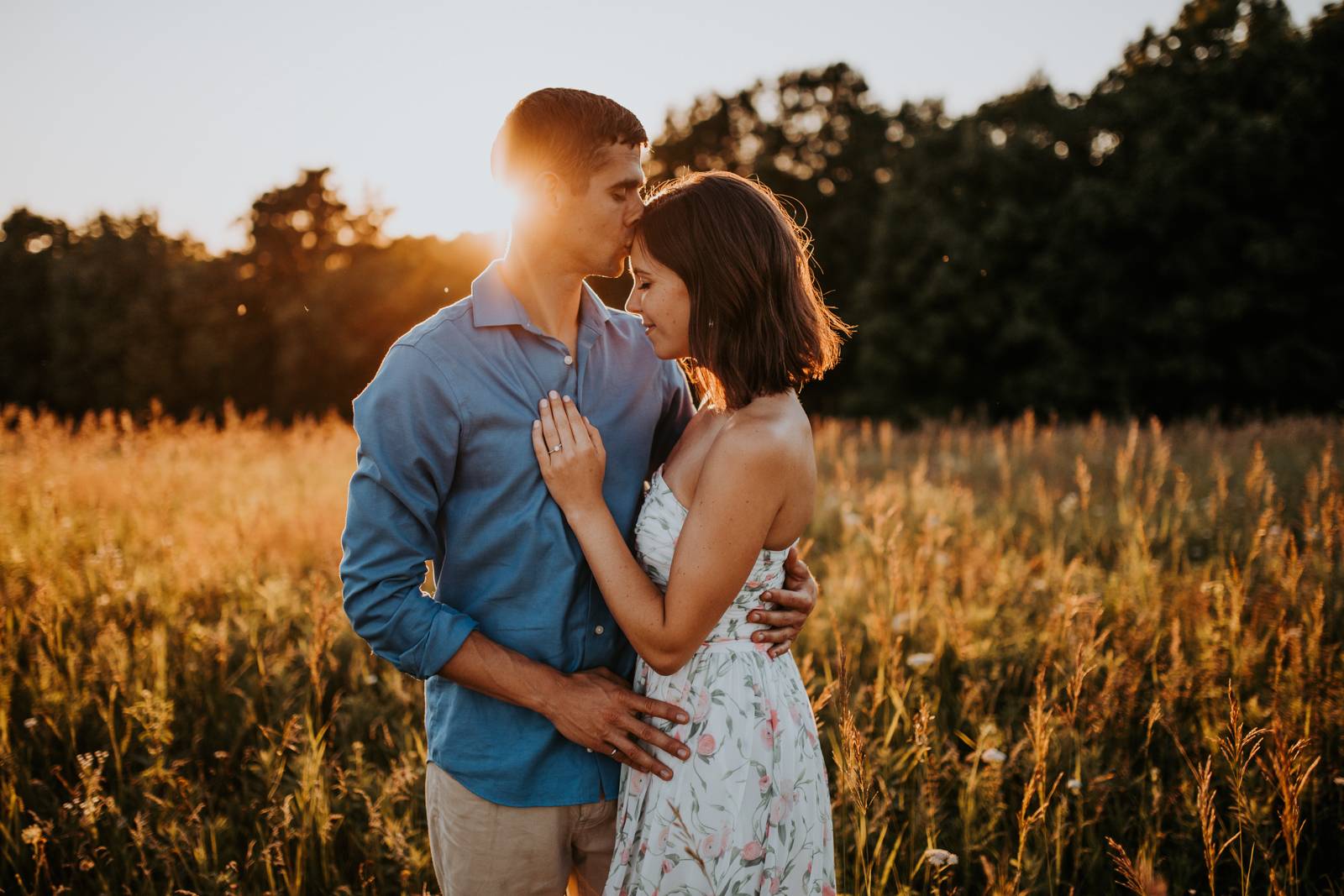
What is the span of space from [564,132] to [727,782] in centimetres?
163

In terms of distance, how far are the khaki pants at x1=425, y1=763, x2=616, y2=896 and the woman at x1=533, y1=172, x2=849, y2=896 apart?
Answer: 155 millimetres

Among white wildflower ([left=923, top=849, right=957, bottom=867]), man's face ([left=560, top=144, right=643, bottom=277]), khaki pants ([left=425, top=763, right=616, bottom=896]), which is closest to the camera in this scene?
khaki pants ([left=425, top=763, right=616, bottom=896])

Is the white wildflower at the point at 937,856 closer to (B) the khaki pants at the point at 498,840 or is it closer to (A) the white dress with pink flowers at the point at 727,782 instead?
(A) the white dress with pink flowers at the point at 727,782

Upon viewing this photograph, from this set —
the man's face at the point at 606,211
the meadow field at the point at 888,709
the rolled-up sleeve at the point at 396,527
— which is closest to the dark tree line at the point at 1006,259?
the meadow field at the point at 888,709

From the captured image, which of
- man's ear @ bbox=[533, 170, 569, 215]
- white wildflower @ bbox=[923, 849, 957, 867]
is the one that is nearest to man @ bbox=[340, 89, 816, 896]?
man's ear @ bbox=[533, 170, 569, 215]

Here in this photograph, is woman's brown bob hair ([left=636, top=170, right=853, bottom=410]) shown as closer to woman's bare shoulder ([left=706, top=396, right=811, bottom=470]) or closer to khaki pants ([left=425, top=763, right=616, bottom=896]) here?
woman's bare shoulder ([left=706, top=396, right=811, bottom=470])

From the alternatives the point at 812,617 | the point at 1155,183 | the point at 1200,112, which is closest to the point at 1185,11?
the point at 1200,112

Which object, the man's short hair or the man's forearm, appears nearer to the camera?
the man's forearm

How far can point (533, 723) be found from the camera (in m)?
1.95

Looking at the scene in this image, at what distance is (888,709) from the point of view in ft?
11.4

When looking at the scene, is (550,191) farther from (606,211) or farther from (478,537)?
(478,537)

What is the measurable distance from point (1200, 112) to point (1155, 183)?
2.31 m

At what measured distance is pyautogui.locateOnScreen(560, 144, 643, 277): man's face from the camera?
2.06 meters

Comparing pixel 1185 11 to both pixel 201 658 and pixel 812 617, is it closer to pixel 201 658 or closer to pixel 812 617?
pixel 812 617
